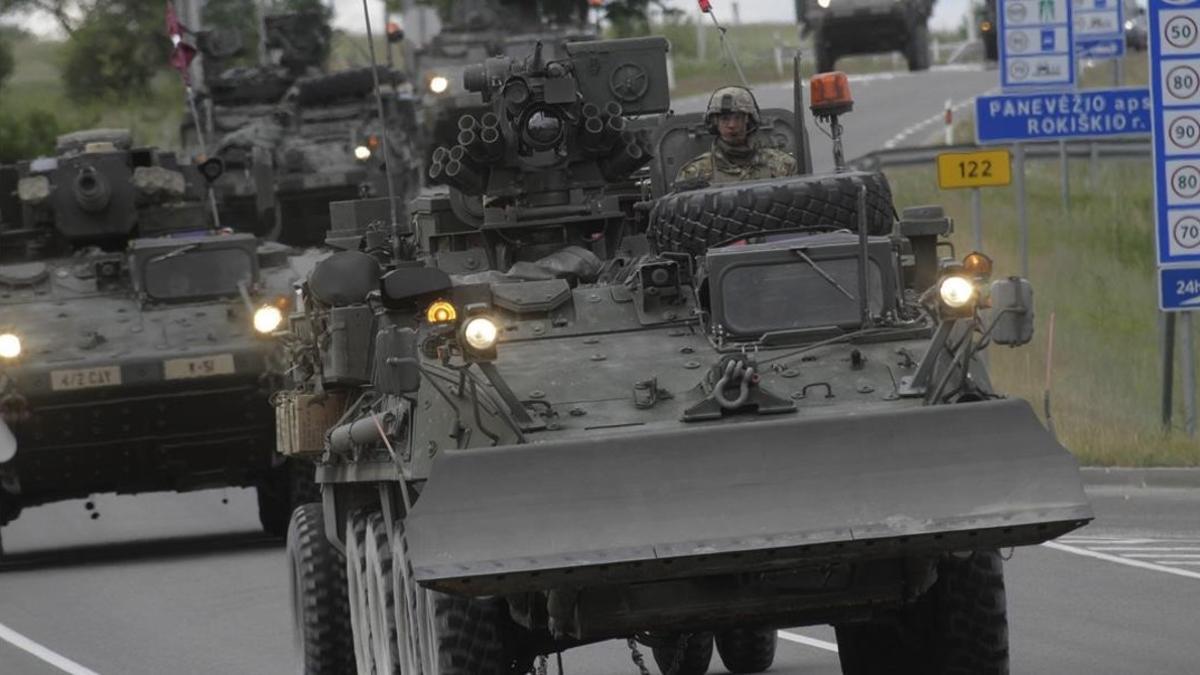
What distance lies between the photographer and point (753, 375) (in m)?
10.8

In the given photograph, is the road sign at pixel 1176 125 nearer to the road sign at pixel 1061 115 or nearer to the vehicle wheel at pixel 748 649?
the road sign at pixel 1061 115

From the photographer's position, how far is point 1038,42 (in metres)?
28.7

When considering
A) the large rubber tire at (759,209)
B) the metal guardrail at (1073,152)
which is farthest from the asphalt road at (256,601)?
the metal guardrail at (1073,152)

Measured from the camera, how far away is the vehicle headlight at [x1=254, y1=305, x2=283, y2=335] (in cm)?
2054

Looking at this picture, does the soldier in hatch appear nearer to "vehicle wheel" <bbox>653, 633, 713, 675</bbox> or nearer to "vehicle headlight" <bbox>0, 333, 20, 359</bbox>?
"vehicle wheel" <bbox>653, 633, 713, 675</bbox>

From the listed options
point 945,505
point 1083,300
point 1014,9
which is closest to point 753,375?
point 945,505

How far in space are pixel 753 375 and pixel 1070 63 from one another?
18.7m

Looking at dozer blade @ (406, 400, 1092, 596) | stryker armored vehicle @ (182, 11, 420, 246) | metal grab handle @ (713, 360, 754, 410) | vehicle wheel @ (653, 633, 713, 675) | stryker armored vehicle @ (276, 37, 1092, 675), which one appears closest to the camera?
dozer blade @ (406, 400, 1092, 596)

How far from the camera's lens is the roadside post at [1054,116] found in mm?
27750

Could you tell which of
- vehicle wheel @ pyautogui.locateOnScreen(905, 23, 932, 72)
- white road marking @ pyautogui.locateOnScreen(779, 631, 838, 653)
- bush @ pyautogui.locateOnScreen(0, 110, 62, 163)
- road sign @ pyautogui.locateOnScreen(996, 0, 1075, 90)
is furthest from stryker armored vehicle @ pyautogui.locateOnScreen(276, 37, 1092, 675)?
vehicle wheel @ pyautogui.locateOnScreen(905, 23, 932, 72)

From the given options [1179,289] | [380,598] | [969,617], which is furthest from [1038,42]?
[380,598]

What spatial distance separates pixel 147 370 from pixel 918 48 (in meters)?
34.4

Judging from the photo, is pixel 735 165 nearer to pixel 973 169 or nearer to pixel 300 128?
pixel 973 169

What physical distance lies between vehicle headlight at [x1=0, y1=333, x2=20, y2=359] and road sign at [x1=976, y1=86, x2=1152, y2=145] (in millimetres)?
10345
